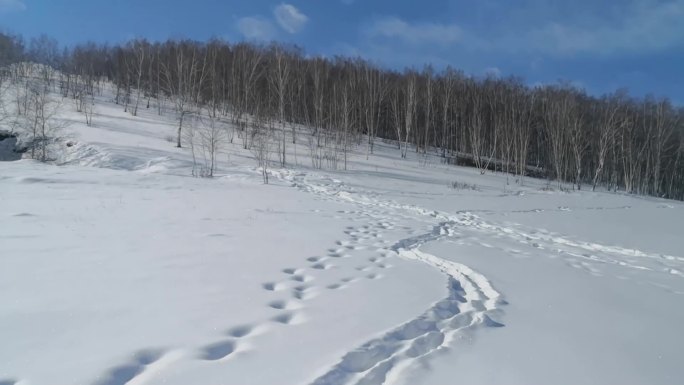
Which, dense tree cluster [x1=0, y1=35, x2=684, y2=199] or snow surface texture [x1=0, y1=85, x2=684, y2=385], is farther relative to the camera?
dense tree cluster [x1=0, y1=35, x2=684, y2=199]

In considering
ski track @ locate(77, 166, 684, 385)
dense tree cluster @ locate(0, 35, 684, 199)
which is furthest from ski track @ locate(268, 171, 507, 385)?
dense tree cluster @ locate(0, 35, 684, 199)

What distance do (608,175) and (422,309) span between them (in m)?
55.2

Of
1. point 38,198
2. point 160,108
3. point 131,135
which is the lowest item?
point 38,198

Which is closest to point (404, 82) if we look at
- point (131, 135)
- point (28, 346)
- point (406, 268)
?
point (131, 135)

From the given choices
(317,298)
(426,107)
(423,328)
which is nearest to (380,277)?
(317,298)

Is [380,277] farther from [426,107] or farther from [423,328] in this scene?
[426,107]

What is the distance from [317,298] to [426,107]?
45.5 meters

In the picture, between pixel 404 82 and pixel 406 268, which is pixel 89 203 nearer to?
pixel 406 268

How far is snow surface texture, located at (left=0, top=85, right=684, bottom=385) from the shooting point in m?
2.95

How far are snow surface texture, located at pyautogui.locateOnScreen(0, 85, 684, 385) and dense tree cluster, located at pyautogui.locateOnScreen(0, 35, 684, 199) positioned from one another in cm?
3080

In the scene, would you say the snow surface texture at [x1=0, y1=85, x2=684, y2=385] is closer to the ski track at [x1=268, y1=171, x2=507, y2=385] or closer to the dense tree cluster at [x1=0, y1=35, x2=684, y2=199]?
the ski track at [x1=268, y1=171, x2=507, y2=385]

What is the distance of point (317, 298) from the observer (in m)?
4.49

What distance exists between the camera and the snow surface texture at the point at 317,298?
2949 millimetres

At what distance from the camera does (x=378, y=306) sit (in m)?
4.33
